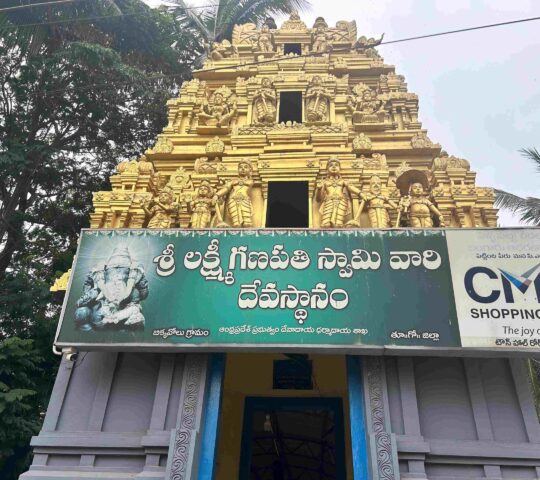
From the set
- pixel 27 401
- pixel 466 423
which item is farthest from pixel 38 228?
pixel 466 423

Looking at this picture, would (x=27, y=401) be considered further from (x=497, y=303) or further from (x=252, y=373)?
(x=497, y=303)

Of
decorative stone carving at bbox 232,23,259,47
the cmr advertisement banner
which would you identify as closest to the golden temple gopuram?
decorative stone carving at bbox 232,23,259,47

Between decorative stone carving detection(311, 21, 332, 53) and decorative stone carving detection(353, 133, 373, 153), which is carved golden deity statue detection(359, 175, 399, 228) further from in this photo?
decorative stone carving detection(311, 21, 332, 53)

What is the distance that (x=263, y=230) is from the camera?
762 centimetres

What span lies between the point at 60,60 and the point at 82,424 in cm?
1031

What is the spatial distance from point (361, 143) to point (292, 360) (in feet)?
14.4

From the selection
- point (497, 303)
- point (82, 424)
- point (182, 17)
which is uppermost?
point (182, 17)

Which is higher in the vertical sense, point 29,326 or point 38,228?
point 38,228

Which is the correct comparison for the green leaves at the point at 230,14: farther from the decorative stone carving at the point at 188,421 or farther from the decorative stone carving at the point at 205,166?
the decorative stone carving at the point at 188,421

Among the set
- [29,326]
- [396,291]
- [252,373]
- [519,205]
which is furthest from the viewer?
[519,205]

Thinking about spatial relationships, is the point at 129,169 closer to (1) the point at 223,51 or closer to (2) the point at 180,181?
(2) the point at 180,181

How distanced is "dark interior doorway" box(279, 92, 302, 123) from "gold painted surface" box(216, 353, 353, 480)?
540cm

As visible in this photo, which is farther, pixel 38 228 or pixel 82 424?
pixel 38 228

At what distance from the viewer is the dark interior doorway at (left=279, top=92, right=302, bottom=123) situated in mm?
11195
